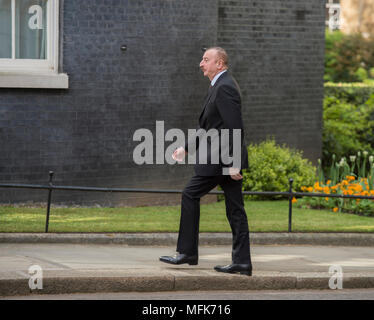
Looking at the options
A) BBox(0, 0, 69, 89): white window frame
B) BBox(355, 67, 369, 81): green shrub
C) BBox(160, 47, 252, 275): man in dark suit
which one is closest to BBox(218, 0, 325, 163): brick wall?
BBox(0, 0, 69, 89): white window frame

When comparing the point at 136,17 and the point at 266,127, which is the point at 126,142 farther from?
the point at 266,127

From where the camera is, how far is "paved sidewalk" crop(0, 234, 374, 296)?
24.2 ft

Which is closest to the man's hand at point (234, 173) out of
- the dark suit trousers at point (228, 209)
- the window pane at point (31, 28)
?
the dark suit trousers at point (228, 209)

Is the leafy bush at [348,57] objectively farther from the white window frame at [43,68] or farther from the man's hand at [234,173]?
the man's hand at [234,173]

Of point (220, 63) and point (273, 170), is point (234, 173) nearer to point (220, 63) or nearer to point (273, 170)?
point (220, 63)

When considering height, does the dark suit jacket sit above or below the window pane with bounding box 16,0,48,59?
below

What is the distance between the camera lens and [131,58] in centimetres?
1236

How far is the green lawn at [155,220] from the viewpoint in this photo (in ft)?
33.3

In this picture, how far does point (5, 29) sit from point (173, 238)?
4.17 meters

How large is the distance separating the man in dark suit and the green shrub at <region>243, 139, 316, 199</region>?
20.3 feet

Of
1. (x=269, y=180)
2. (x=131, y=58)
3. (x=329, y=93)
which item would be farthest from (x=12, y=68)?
(x=329, y=93)

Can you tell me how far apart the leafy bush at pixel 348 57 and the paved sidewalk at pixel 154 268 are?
84.6ft

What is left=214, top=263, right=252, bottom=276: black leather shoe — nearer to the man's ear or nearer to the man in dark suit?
the man in dark suit

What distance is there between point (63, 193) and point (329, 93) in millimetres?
9214
